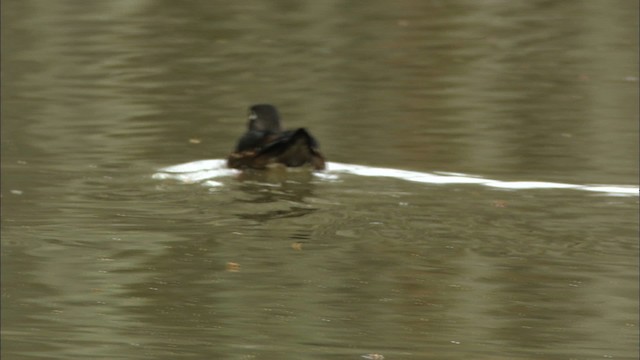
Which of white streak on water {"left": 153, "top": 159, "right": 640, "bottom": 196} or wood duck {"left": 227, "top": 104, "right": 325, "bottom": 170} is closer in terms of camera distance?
white streak on water {"left": 153, "top": 159, "right": 640, "bottom": 196}

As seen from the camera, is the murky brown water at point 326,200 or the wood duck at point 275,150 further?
the wood duck at point 275,150

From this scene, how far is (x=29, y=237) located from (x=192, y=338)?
2.83 m

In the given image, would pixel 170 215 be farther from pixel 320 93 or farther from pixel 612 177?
pixel 320 93

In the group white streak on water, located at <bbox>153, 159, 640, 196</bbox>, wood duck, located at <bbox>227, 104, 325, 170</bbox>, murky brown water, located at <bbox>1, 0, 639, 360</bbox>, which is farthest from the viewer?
wood duck, located at <bbox>227, 104, 325, 170</bbox>

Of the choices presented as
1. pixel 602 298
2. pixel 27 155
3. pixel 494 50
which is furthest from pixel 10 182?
pixel 494 50

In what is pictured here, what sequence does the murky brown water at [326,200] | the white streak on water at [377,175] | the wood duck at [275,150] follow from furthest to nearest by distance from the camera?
the wood duck at [275,150]
the white streak on water at [377,175]
the murky brown water at [326,200]

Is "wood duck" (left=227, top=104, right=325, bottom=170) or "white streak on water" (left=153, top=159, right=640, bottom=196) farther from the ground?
"wood duck" (left=227, top=104, right=325, bottom=170)

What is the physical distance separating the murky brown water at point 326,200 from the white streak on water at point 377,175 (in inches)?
5.7

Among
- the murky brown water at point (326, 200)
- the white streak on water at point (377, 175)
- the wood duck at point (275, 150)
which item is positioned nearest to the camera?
the murky brown water at point (326, 200)

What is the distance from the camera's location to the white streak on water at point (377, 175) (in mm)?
12008

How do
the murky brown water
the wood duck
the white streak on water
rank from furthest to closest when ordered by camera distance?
the wood duck, the white streak on water, the murky brown water

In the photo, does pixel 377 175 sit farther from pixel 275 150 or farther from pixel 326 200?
pixel 326 200

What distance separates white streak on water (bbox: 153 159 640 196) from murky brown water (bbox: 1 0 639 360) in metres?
0.14

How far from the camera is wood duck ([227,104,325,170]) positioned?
12.6 m
